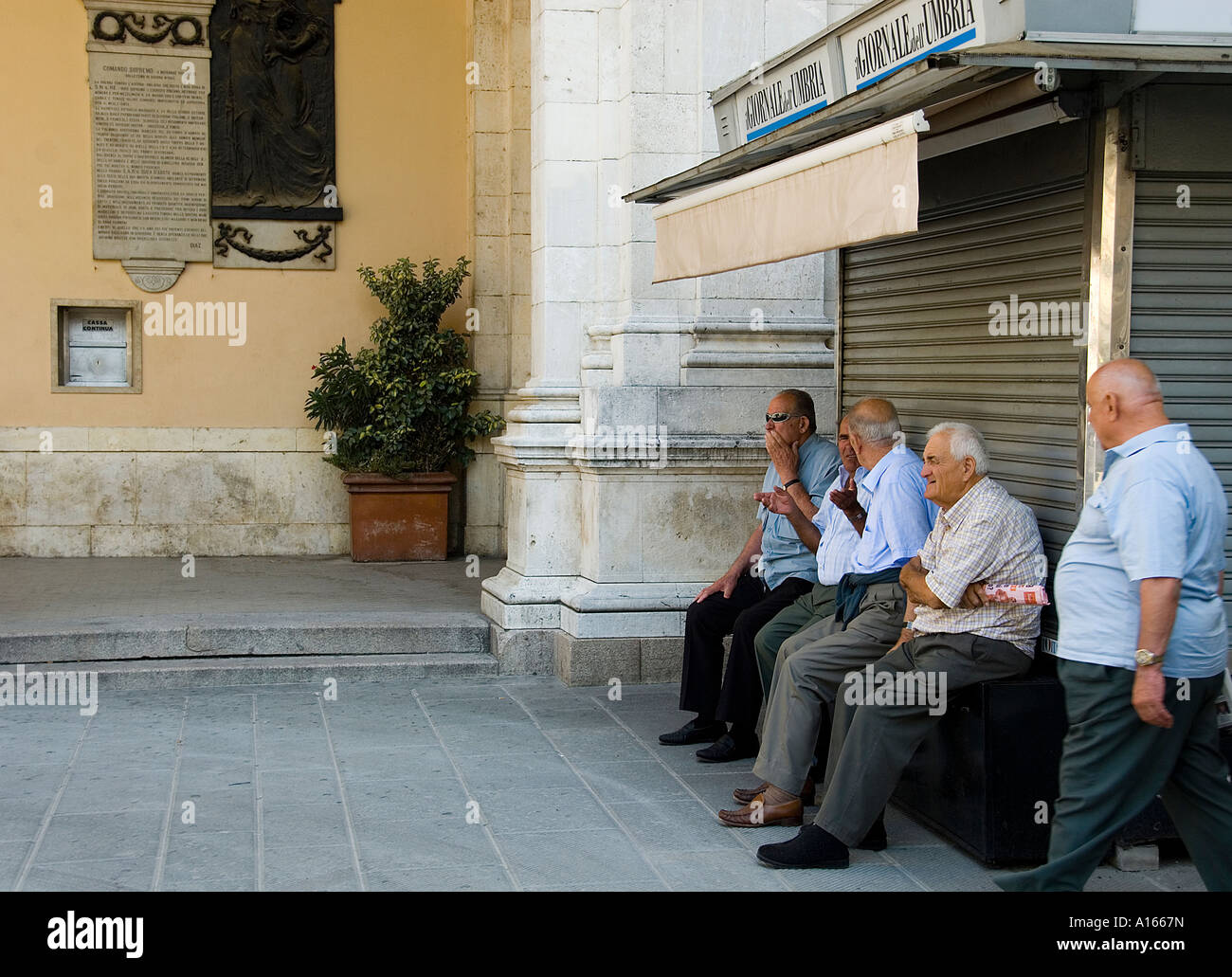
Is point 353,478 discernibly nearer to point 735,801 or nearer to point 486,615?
point 486,615

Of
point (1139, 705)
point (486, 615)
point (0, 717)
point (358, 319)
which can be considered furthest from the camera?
point (358, 319)

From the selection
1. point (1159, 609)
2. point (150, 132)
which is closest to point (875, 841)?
point (1159, 609)

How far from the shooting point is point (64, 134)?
11.2 m

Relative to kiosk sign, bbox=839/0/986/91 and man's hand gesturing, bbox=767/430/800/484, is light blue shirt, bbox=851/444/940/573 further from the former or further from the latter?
kiosk sign, bbox=839/0/986/91

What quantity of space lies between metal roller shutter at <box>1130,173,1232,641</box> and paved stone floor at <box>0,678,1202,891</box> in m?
1.52

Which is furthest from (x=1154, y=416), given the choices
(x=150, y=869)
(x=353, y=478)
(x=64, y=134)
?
(x=64, y=134)

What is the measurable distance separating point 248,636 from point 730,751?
3.06 meters

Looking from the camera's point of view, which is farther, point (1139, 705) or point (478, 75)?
point (478, 75)

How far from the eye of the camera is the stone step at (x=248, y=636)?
7887 mm

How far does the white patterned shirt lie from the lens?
4.77 m

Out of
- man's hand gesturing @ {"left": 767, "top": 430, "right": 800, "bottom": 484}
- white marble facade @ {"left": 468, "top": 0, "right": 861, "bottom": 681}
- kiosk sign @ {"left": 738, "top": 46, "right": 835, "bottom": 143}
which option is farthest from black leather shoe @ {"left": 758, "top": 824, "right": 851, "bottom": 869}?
white marble facade @ {"left": 468, "top": 0, "right": 861, "bottom": 681}

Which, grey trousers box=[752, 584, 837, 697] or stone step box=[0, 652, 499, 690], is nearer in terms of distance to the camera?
grey trousers box=[752, 584, 837, 697]

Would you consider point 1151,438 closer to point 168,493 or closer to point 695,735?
point 695,735
